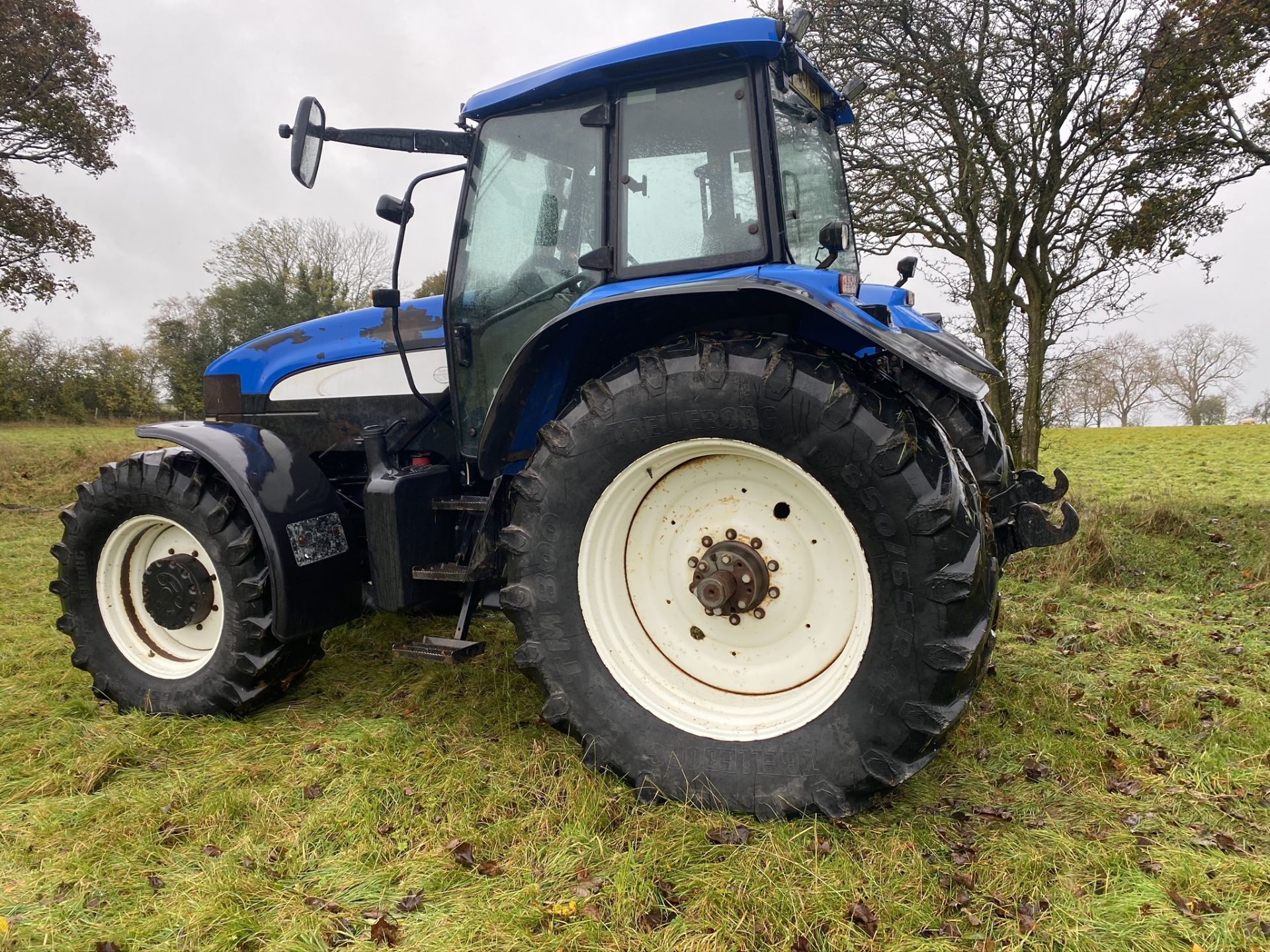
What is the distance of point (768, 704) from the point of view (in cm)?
237

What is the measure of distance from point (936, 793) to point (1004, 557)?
1060 millimetres

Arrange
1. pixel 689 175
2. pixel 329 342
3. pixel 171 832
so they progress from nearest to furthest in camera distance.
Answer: pixel 171 832 < pixel 689 175 < pixel 329 342

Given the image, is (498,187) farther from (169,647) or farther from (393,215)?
(169,647)

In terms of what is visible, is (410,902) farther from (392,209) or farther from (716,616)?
(392,209)

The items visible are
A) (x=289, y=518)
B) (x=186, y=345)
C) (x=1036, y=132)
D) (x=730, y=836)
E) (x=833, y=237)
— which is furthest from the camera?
(x=186, y=345)

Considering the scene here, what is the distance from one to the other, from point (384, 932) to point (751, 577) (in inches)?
53.0

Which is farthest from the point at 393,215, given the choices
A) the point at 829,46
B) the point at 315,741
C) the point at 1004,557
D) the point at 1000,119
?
the point at 1000,119

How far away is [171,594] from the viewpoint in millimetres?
3133

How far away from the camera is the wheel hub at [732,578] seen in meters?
2.34

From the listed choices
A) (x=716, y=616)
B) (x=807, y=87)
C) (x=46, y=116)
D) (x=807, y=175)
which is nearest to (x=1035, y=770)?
(x=716, y=616)

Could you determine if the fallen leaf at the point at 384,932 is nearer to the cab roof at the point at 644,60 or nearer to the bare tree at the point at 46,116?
the cab roof at the point at 644,60

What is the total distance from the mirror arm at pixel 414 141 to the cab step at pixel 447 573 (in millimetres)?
1647

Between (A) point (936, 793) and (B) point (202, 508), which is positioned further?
(B) point (202, 508)

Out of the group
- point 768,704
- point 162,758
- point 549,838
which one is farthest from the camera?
point 162,758
